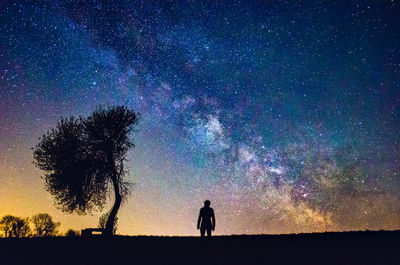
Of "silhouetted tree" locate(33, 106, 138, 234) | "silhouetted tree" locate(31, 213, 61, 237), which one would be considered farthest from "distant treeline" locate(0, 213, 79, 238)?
"silhouetted tree" locate(33, 106, 138, 234)

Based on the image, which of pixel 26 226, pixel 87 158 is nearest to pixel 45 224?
pixel 26 226

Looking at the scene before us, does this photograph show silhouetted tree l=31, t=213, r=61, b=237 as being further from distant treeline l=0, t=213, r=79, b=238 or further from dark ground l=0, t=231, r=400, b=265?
dark ground l=0, t=231, r=400, b=265

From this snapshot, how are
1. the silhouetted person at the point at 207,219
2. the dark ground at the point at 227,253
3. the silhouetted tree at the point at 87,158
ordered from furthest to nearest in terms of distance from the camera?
the silhouetted tree at the point at 87,158 → the silhouetted person at the point at 207,219 → the dark ground at the point at 227,253

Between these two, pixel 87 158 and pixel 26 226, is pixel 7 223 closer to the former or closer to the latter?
pixel 26 226

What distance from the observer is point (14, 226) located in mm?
66125

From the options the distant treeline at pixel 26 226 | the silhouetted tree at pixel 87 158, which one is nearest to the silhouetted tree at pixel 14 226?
the distant treeline at pixel 26 226

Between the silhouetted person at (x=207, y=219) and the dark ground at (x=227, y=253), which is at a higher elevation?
the silhouetted person at (x=207, y=219)

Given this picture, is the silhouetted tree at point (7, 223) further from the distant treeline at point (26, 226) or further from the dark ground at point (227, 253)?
the dark ground at point (227, 253)

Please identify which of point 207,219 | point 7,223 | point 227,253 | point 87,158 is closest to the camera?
point 227,253

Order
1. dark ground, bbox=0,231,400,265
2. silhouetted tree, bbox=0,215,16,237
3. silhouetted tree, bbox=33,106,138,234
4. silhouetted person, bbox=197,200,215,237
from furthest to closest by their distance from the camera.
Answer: silhouetted tree, bbox=0,215,16,237
silhouetted tree, bbox=33,106,138,234
silhouetted person, bbox=197,200,215,237
dark ground, bbox=0,231,400,265

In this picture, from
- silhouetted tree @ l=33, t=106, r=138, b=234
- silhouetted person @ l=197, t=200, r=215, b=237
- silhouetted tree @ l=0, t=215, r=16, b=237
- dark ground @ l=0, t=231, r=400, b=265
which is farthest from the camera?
silhouetted tree @ l=0, t=215, r=16, b=237

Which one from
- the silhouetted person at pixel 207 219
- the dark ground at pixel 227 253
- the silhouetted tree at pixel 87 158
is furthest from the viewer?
the silhouetted tree at pixel 87 158

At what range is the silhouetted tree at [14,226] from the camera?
6525 centimetres

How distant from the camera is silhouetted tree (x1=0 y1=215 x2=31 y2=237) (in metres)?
65.2
